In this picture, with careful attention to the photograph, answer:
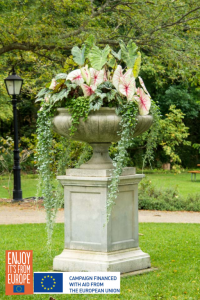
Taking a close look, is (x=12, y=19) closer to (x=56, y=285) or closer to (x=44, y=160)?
(x=44, y=160)

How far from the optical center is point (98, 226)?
5.80 metres

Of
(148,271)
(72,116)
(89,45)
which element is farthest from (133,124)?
(148,271)

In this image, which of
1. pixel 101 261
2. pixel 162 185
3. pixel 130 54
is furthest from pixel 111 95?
pixel 162 185

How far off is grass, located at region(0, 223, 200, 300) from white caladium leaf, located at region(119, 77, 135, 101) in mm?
2144

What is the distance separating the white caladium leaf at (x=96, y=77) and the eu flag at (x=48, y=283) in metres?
2.21

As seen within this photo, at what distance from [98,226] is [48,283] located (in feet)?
2.97

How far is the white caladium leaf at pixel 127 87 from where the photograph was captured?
5543mm

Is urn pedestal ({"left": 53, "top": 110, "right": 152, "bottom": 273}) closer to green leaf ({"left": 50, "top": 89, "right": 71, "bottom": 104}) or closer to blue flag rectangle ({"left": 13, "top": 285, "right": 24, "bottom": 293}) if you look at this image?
green leaf ({"left": 50, "top": 89, "right": 71, "bottom": 104})

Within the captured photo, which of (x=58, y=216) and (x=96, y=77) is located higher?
(x=96, y=77)

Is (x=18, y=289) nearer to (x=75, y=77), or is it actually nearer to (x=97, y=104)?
(x=97, y=104)

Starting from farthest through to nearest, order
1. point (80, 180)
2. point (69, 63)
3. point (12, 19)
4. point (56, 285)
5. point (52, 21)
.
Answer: point (52, 21) → point (12, 19) → point (69, 63) → point (80, 180) → point (56, 285)

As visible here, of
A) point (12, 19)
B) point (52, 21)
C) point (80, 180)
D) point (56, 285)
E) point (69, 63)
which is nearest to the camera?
point (56, 285)

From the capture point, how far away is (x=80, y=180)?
229 inches

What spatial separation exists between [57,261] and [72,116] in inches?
72.7
